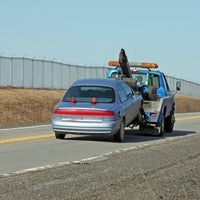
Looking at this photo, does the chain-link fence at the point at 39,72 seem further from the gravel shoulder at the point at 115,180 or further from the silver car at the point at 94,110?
the gravel shoulder at the point at 115,180

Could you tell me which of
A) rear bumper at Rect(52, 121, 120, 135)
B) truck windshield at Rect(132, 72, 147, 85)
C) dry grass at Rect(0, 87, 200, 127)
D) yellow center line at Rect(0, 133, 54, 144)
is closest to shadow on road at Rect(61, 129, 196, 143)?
yellow center line at Rect(0, 133, 54, 144)

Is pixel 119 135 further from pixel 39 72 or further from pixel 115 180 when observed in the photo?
pixel 39 72

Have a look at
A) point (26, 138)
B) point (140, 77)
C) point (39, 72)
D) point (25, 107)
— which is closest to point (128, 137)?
point (26, 138)

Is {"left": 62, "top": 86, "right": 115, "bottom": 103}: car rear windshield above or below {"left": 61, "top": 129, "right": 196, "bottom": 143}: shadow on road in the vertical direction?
above

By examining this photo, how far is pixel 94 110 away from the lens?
1538 cm

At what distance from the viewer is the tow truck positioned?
1927 cm

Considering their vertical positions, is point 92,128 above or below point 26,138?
above

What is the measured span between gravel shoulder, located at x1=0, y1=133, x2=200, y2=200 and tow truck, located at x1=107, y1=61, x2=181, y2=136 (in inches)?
254

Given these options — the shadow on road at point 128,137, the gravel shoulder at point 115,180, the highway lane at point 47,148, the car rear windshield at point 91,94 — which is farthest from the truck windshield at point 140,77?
the gravel shoulder at point 115,180

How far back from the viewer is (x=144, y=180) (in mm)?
9516

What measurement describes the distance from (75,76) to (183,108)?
10906mm

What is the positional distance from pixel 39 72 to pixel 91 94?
34395 millimetres

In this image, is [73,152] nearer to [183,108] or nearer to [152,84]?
[152,84]

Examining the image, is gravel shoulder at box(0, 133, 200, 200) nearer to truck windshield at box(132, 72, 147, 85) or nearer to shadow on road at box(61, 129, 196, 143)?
shadow on road at box(61, 129, 196, 143)
